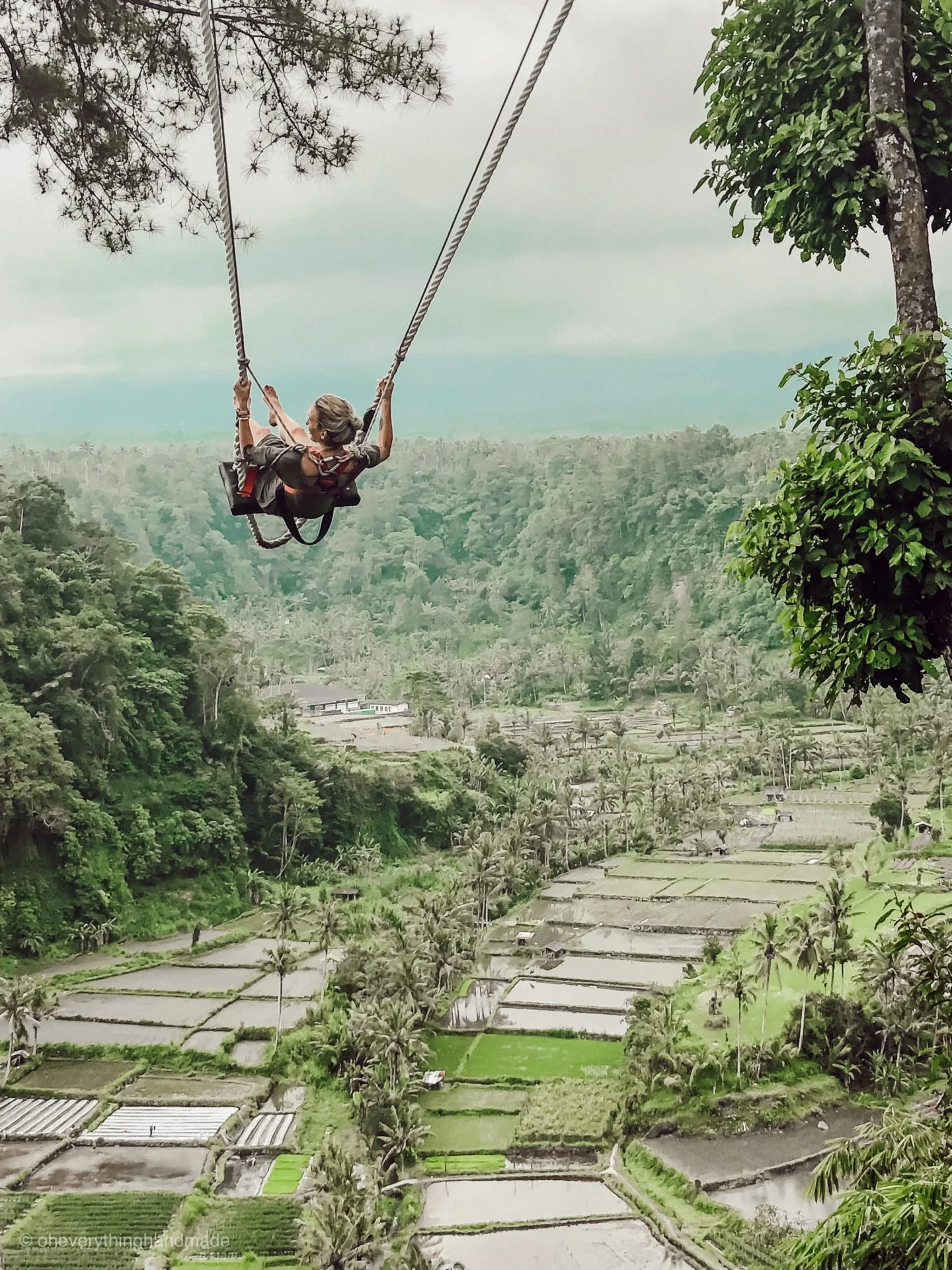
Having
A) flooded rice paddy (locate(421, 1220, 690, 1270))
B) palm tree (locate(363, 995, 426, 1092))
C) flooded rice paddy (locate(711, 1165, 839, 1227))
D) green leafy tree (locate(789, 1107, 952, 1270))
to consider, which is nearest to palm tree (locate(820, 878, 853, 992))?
flooded rice paddy (locate(711, 1165, 839, 1227))

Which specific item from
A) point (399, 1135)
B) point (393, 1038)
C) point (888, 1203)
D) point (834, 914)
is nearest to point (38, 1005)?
point (393, 1038)

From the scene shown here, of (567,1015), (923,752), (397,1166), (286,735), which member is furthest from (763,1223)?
(923,752)

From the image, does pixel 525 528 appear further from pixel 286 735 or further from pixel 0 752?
pixel 0 752

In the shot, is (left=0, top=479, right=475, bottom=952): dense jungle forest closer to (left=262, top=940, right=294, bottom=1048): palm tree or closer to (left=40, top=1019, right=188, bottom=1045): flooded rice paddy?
(left=40, top=1019, right=188, bottom=1045): flooded rice paddy

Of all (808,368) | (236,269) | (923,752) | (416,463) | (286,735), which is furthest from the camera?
(416,463)

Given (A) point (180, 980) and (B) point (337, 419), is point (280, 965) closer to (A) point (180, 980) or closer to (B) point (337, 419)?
(A) point (180, 980)

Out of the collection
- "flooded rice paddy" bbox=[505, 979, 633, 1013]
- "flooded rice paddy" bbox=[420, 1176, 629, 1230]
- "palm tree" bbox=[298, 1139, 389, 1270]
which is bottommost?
"flooded rice paddy" bbox=[505, 979, 633, 1013]
